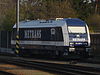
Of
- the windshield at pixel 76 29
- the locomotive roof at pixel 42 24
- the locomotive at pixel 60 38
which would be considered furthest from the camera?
the locomotive roof at pixel 42 24

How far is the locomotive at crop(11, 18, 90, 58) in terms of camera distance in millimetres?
28547

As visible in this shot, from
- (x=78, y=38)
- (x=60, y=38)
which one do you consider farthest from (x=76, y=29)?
(x=60, y=38)

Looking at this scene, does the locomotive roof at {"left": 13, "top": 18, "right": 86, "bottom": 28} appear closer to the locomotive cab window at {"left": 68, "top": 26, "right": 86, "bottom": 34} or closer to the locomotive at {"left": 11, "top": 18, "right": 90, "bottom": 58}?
the locomotive at {"left": 11, "top": 18, "right": 90, "bottom": 58}

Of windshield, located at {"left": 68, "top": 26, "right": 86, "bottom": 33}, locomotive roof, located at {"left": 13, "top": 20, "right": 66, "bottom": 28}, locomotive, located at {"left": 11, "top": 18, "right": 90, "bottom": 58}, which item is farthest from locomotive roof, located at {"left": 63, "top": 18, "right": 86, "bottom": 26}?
locomotive roof, located at {"left": 13, "top": 20, "right": 66, "bottom": 28}

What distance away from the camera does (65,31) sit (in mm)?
28656

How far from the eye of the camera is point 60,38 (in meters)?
28.8

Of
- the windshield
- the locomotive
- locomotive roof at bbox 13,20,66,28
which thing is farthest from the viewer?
locomotive roof at bbox 13,20,66,28

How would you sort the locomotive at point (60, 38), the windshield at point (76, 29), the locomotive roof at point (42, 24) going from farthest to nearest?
the locomotive roof at point (42, 24) → the windshield at point (76, 29) → the locomotive at point (60, 38)

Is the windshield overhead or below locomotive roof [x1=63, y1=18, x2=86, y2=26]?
below

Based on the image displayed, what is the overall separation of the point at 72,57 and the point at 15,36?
7.30 meters

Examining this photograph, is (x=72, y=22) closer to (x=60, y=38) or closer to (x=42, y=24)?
(x=60, y=38)

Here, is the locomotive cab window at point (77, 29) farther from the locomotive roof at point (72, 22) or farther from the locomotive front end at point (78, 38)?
the locomotive roof at point (72, 22)

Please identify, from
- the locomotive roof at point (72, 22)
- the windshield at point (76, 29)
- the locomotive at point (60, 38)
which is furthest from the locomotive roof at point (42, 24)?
the windshield at point (76, 29)

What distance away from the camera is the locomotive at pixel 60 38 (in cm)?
2855
